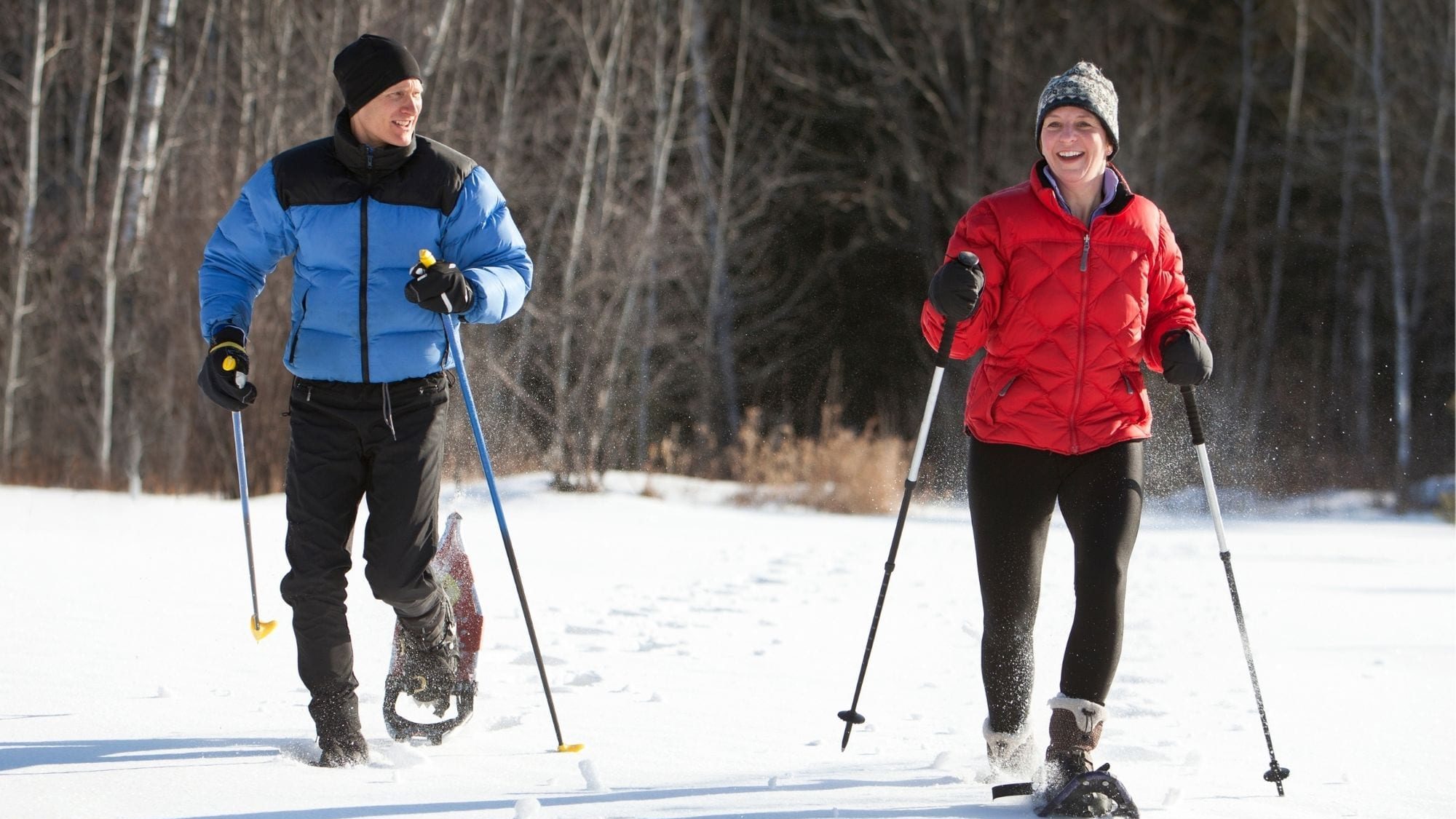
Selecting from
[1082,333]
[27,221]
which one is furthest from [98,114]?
[1082,333]

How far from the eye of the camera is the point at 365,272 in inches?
134

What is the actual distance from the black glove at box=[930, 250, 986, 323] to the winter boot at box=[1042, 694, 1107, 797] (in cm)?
91

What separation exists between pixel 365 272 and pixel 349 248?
0.21ft

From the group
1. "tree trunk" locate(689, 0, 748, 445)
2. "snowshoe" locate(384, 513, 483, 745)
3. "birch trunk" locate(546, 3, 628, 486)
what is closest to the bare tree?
"birch trunk" locate(546, 3, 628, 486)

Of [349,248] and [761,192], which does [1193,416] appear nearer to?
[349,248]

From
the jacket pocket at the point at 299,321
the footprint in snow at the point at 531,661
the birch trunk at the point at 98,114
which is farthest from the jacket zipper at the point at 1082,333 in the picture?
the birch trunk at the point at 98,114

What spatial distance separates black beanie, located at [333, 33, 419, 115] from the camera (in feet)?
11.2

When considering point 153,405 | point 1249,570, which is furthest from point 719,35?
point 1249,570

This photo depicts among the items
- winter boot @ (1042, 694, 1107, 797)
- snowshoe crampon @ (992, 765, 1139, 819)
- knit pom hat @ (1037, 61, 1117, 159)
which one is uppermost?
knit pom hat @ (1037, 61, 1117, 159)

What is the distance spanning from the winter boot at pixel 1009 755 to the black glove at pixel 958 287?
1.00 m

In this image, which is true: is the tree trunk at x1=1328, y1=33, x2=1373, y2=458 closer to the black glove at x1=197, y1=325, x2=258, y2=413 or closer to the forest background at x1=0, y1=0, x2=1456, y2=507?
the forest background at x1=0, y1=0, x2=1456, y2=507

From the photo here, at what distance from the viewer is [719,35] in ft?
59.5

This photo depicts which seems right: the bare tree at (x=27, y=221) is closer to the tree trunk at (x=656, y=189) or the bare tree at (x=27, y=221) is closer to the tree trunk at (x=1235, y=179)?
the tree trunk at (x=656, y=189)

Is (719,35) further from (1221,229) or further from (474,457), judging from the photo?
(474,457)
